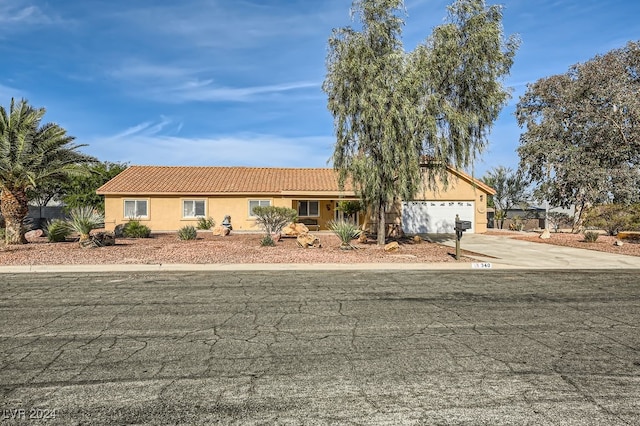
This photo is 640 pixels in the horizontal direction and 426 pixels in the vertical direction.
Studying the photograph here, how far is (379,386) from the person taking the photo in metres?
4.15

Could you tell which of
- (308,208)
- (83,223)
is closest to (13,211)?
(83,223)

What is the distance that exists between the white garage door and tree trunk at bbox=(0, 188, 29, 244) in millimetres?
21524

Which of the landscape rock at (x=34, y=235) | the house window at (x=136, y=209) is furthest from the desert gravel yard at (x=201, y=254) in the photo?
the house window at (x=136, y=209)

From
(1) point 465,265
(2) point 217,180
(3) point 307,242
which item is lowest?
(1) point 465,265

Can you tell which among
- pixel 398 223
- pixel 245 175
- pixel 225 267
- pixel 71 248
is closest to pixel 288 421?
pixel 225 267

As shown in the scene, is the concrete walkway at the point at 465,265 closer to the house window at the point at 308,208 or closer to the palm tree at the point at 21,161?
the palm tree at the point at 21,161

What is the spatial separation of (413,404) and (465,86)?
54.8ft

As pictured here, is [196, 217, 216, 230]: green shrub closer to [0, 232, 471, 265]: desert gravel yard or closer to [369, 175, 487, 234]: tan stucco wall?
[0, 232, 471, 265]: desert gravel yard

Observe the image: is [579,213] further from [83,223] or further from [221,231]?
[83,223]

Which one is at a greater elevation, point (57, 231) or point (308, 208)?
point (308, 208)

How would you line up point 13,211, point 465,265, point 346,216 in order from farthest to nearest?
point 346,216 → point 13,211 → point 465,265

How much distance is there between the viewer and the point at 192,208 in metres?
30.0

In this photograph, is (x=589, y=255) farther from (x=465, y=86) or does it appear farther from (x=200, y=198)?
(x=200, y=198)

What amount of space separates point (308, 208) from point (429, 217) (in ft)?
28.3
